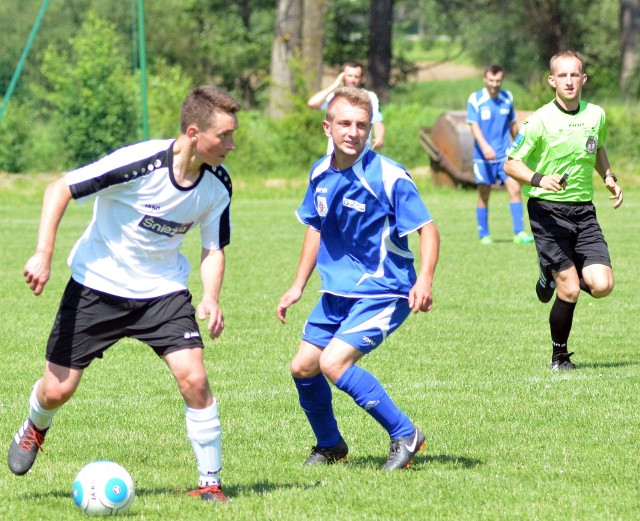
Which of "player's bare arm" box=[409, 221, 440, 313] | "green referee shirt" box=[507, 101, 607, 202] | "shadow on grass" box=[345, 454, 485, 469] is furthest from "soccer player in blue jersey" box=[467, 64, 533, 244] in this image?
"player's bare arm" box=[409, 221, 440, 313]

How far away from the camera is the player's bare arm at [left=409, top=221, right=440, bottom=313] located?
4973mm

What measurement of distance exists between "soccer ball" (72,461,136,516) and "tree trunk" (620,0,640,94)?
36.9 metres

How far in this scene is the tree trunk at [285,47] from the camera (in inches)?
1144

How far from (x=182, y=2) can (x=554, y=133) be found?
151 feet

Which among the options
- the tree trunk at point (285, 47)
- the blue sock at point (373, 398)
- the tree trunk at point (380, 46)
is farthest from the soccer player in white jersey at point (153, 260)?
the tree trunk at point (380, 46)

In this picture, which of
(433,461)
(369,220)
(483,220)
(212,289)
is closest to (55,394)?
(212,289)

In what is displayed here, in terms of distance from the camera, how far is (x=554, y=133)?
761 cm

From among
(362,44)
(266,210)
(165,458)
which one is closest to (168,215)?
(165,458)

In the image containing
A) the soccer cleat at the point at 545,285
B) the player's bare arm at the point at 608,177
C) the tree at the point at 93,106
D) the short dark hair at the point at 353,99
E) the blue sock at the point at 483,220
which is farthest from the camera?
the tree at the point at 93,106

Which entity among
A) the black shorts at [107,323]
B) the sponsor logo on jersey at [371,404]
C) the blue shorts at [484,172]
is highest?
the black shorts at [107,323]

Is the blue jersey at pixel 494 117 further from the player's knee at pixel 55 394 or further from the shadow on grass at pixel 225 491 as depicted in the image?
the player's knee at pixel 55 394

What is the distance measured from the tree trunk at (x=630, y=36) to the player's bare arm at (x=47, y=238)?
36.8 metres

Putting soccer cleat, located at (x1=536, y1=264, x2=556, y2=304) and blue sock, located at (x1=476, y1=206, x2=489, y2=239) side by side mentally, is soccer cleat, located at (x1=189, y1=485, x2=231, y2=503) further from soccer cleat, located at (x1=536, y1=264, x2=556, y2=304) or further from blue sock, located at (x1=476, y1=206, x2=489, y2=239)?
blue sock, located at (x1=476, y1=206, x2=489, y2=239)

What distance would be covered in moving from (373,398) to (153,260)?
1163mm
